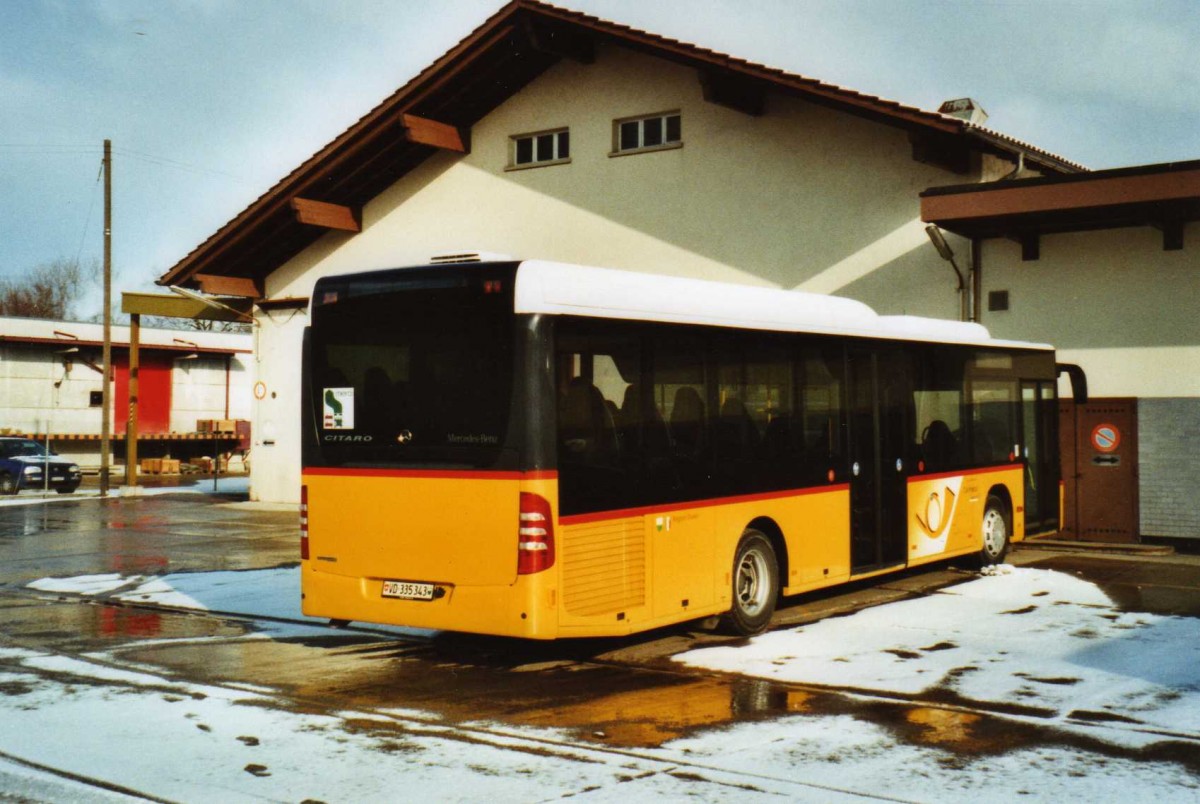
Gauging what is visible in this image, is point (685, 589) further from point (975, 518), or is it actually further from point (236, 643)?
point (975, 518)

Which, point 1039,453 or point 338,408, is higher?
point 338,408

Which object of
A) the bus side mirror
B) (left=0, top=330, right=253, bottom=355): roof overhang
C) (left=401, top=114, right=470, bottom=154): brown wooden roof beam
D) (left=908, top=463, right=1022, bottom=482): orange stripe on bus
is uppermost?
(left=401, top=114, right=470, bottom=154): brown wooden roof beam

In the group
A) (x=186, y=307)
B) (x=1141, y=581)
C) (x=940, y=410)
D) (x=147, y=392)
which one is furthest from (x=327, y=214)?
(x=147, y=392)

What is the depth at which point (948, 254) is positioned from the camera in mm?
17781

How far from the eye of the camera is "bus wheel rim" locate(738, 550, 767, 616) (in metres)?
10.6

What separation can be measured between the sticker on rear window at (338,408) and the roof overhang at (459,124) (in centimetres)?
1088

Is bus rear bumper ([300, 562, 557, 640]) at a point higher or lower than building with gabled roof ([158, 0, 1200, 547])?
lower

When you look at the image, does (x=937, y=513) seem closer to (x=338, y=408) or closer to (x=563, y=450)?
(x=563, y=450)

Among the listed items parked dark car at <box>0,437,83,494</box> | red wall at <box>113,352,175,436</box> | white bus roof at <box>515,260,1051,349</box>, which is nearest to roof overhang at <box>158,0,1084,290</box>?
white bus roof at <box>515,260,1051,349</box>

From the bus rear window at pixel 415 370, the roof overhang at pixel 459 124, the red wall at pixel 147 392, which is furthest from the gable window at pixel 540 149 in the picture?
the red wall at pixel 147 392

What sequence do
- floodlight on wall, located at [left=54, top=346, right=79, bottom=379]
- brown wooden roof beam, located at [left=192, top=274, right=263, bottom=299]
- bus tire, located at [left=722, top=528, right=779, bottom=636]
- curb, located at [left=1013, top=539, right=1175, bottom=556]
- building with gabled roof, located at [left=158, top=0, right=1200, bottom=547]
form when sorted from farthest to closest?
floodlight on wall, located at [left=54, top=346, right=79, bottom=379] < brown wooden roof beam, located at [left=192, top=274, right=263, bottom=299] < building with gabled roof, located at [left=158, top=0, right=1200, bottom=547] < curb, located at [left=1013, top=539, right=1175, bottom=556] < bus tire, located at [left=722, top=528, right=779, bottom=636]

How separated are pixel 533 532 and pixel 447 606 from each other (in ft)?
3.04

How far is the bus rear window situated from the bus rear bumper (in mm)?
878

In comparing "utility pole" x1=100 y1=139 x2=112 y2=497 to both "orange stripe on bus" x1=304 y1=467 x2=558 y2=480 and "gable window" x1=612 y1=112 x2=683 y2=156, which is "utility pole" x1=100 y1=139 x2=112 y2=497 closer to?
"gable window" x1=612 y1=112 x2=683 y2=156
